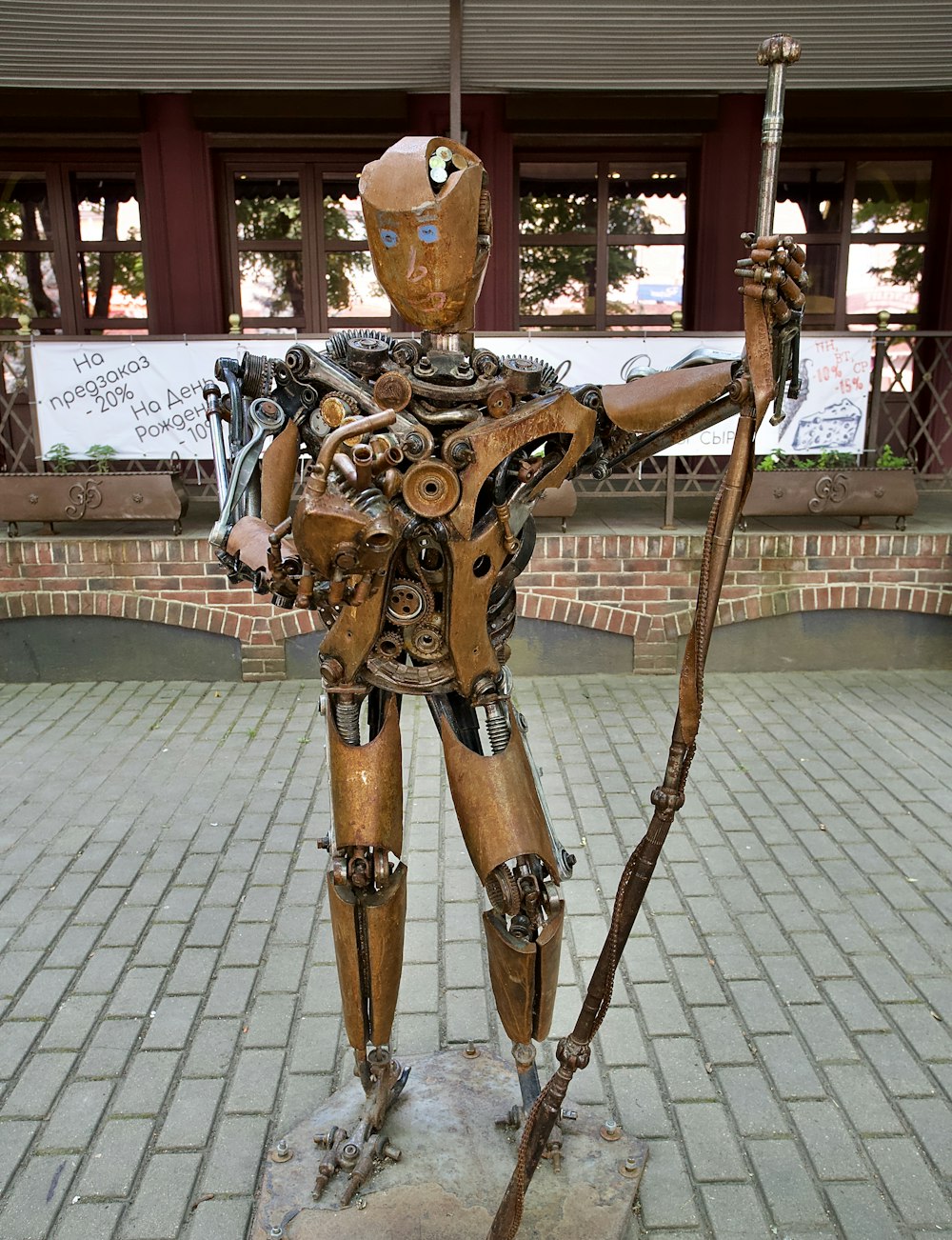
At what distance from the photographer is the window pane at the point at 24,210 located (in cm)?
752

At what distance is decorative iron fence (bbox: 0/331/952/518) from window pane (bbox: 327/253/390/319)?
1.72 m

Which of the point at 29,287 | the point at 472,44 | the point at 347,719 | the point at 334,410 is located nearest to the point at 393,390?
the point at 334,410

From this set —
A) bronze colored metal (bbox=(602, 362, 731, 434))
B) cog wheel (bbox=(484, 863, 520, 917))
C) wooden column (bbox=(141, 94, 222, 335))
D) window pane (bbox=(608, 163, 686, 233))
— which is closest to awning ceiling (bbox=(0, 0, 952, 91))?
wooden column (bbox=(141, 94, 222, 335))

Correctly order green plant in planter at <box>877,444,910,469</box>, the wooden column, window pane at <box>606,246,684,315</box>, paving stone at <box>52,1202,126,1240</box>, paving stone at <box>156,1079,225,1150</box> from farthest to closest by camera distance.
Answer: window pane at <box>606,246,684,315</box>, the wooden column, green plant in planter at <box>877,444,910,469</box>, paving stone at <box>156,1079,225,1150</box>, paving stone at <box>52,1202,126,1240</box>

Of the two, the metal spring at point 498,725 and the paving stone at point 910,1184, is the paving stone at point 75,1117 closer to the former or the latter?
the metal spring at point 498,725

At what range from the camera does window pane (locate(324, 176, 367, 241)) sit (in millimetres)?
7633

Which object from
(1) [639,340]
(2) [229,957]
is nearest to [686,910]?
(2) [229,957]

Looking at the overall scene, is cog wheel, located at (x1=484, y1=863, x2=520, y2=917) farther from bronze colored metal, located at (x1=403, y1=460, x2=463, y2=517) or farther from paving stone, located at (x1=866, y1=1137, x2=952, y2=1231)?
paving stone, located at (x1=866, y1=1137, x2=952, y2=1231)

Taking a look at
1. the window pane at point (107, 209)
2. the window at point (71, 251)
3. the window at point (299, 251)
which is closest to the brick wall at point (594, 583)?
the window at point (71, 251)

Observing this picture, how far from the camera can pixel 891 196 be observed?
7.85 metres

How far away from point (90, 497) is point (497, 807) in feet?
15.5

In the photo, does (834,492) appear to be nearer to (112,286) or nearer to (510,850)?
(510,850)

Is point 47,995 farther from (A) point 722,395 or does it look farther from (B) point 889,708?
(B) point 889,708

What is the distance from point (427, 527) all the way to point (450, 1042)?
1.82 meters
